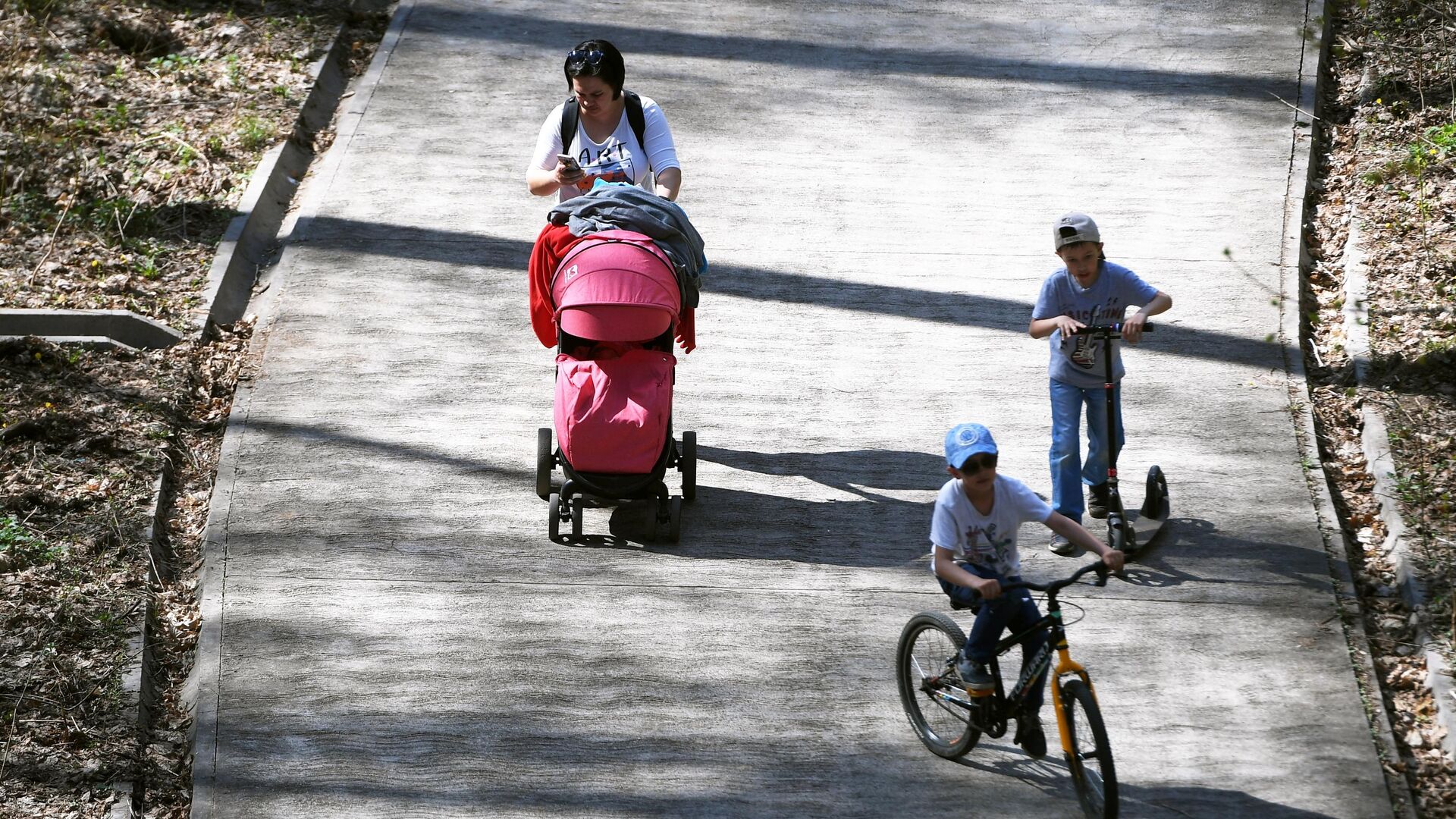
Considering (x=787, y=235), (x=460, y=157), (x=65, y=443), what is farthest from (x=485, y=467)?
(x=460, y=157)

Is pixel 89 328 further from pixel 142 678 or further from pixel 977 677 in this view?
pixel 977 677

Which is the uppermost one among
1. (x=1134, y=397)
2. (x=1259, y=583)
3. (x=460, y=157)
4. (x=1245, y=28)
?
(x=1245, y=28)

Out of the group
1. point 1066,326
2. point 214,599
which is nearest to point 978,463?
point 1066,326

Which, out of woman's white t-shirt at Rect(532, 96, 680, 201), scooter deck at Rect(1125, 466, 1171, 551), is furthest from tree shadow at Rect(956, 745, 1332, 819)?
woman's white t-shirt at Rect(532, 96, 680, 201)

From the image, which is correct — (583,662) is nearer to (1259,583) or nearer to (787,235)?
(1259,583)

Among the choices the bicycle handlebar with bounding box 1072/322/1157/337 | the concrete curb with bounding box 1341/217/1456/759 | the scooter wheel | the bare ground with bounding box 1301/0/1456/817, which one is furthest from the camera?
the scooter wheel

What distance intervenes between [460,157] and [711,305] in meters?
2.78

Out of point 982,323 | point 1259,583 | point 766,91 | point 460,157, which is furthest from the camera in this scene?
point 766,91

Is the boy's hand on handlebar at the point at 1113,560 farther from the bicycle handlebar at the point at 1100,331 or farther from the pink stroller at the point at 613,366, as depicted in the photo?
the pink stroller at the point at 613,366

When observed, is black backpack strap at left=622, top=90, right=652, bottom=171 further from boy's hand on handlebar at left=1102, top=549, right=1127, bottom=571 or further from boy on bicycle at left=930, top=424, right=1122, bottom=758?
boy's hand on handlebar at left=1102, top=549, right=1127, bottom=571

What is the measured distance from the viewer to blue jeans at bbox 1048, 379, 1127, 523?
6172 mm

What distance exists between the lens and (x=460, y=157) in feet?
33.5

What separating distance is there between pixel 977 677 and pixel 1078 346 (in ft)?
6.34

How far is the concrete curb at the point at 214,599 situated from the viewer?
17.1 ft
